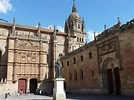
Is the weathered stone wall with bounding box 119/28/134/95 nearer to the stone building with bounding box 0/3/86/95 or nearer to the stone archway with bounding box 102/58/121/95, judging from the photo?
the stone archway with bounding box 102/58/121/95

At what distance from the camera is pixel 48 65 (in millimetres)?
39812

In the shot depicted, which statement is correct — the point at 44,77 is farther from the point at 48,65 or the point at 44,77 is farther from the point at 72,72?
the point at 72,72

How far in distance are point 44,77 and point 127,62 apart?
74.4ft

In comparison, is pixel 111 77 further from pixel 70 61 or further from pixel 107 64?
pixel 70 61

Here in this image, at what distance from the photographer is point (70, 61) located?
31.8 m

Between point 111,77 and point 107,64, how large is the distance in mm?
1821

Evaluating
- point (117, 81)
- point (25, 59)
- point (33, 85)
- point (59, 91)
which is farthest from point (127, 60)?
point (33, 85)

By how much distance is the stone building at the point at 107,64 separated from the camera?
17766 millimetres

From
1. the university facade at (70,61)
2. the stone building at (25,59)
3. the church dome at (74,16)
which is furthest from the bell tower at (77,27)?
the stone building at (25,59)

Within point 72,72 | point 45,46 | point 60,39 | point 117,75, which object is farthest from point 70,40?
point 117,75

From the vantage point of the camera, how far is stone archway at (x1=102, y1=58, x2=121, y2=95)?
19.9 metres

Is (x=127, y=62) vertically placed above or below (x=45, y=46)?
below

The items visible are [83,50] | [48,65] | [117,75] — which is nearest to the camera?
[117,75]

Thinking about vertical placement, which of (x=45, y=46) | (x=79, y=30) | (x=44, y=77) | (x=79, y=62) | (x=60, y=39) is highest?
(x=79, y=30)
